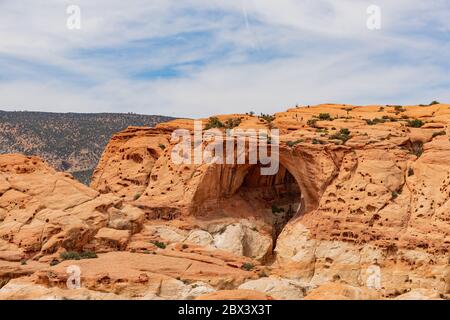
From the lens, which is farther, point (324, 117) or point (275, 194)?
point (324, 117)

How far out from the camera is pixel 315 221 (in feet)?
111

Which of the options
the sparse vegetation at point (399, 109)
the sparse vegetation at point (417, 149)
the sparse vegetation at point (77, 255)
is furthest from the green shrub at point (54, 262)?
the sparse vegetation at point (399, 109)

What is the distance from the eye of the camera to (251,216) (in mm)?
37594

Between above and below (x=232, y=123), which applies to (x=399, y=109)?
above

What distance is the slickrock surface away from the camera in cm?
2667

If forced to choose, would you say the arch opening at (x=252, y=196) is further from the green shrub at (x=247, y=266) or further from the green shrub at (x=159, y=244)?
the green shrub at (x=247, y=266)

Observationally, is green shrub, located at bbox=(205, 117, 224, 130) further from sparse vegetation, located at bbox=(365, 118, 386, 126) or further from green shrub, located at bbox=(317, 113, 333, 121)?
sparse vegetation, located at bbox=(365, 118, 386, 126)

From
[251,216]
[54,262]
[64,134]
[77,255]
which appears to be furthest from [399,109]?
[64,134]

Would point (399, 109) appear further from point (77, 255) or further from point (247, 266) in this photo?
point (77, 255)

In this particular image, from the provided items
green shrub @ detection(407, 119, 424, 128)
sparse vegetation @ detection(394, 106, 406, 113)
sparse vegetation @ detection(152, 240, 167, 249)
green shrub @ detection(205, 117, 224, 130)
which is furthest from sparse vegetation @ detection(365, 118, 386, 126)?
sparse vegetation @ detection(152, 240, 167, 249)
